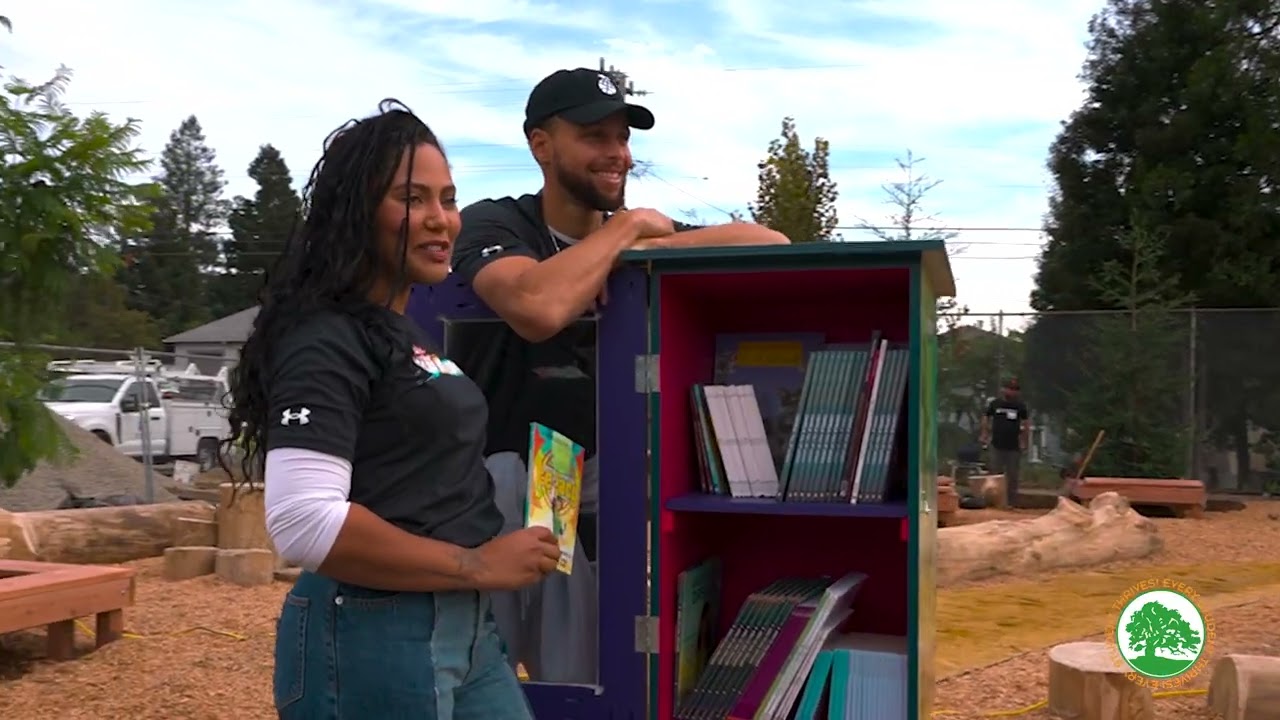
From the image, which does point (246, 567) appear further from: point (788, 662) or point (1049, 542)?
point (1049, 542)

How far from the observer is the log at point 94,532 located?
307 inches

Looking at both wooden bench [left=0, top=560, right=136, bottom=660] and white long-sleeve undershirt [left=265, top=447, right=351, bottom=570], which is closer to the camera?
white long-sleeve undershirt [left=265, top=447, right=351, bottom=570]

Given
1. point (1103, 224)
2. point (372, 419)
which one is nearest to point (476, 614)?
point (372, 419)

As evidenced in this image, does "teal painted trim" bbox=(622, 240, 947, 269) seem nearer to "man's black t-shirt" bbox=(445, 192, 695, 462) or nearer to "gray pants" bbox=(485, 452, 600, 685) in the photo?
"man's black t-shirt" bbox=(445, 192, 695, 462)

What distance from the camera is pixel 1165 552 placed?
996 cm

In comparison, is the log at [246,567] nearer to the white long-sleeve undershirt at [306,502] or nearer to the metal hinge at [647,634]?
the metal hinge at [647,634]

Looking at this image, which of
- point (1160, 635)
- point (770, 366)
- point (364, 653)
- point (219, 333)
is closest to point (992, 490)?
point (1160, 635)

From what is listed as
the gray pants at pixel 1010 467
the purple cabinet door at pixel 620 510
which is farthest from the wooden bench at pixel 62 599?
the gray pants at pixel 1010 467

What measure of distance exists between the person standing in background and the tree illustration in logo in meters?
7.51

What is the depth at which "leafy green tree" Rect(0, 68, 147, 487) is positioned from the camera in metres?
5.52

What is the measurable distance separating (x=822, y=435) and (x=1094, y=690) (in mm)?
2335

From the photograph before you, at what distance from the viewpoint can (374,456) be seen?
6.14 ft

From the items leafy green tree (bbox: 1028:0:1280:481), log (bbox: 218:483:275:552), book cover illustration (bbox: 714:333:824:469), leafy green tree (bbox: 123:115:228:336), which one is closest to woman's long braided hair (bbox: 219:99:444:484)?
book cover illustration (bbox: 714:333:824:469)

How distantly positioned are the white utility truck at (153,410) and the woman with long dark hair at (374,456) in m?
14.0
